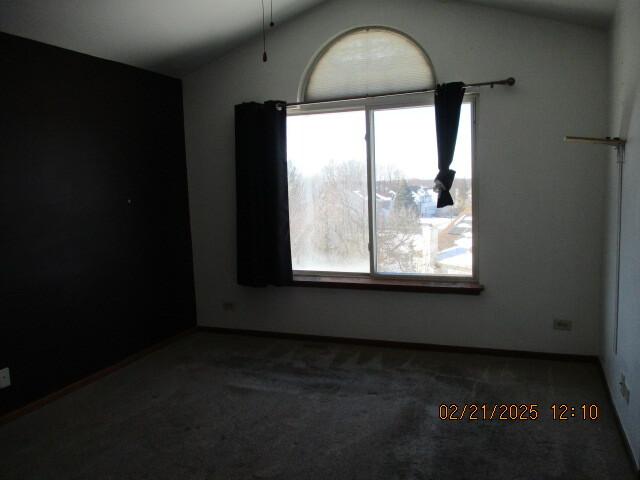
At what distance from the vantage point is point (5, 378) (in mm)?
2807

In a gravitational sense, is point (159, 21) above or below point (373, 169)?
above

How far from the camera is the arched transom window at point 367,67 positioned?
3668mm

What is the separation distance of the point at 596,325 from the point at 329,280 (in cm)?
195

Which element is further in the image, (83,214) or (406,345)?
(406,345)

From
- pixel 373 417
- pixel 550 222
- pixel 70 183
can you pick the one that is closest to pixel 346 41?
pixel 550 222

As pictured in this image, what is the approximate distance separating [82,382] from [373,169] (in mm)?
2589

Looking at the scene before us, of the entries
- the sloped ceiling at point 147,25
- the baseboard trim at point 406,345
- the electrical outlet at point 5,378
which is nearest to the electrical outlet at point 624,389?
the baseboard trim at point 406,345

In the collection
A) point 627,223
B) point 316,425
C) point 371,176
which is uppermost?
point 371,176

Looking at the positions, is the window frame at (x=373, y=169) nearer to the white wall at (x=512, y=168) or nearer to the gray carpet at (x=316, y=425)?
the white wall at (x=512, y=168)

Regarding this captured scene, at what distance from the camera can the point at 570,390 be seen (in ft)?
9.90

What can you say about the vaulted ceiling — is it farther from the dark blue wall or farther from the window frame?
the window frame

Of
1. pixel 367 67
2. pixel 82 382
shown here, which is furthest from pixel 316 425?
pixel 367 67

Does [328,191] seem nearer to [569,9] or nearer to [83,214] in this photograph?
[83,214]

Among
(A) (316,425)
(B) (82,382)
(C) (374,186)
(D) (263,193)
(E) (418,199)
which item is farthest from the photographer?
(D) (263,193)
